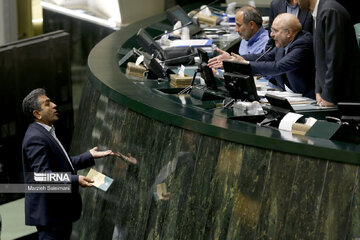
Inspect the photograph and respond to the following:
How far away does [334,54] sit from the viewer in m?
5.68

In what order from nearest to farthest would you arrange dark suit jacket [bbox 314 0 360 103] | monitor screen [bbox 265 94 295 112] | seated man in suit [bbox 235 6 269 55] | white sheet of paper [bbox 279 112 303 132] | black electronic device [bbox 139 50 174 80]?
white sheet of paper [bbox 279 112 303 132], monitor screen [bbox 265 94 295 112], dark suit jacket [bbox 314 0 360 103], black electronic device [bbox 139 50 174 80], seated man in suit [bbox 235 6 269 55]

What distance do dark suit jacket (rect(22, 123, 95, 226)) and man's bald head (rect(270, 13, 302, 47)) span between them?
6.13 feet

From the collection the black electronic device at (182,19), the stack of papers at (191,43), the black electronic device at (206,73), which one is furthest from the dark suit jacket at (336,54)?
the black electronic device at (182,19)

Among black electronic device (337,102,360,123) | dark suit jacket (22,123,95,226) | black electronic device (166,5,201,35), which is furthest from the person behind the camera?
black electronic device (166,5,201,35)

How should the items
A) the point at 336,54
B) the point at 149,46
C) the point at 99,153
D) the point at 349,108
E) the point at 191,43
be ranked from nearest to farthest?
the point at 349,108 < the point at 336,54 < the point at 99,153 < the point at 149,46 < the point at 191,43

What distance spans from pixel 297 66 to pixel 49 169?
2.06 m

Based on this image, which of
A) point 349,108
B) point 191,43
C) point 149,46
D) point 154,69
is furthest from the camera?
point 191,43

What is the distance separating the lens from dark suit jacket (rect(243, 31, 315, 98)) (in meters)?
6.27

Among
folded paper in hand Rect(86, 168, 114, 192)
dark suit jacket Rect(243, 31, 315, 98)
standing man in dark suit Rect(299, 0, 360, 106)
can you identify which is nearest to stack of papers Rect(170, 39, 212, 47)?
dark suit jacket Rect(243, 31, 315, 98)

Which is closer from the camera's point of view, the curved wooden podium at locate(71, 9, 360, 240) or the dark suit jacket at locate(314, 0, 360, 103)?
the curved wooden podium at locate(71, 9, 360, 240)

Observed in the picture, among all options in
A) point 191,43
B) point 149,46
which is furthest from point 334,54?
point 191,43

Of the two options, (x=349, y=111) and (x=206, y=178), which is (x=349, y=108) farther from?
(x=206, y=178)

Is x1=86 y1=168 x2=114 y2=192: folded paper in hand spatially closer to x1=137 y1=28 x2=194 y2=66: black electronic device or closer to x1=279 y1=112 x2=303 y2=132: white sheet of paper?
x1=279 y1=112 x2=303 y2=132: white sheet of paper

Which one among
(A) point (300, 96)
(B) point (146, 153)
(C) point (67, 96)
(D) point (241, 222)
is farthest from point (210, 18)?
(D) point (241, 222)
